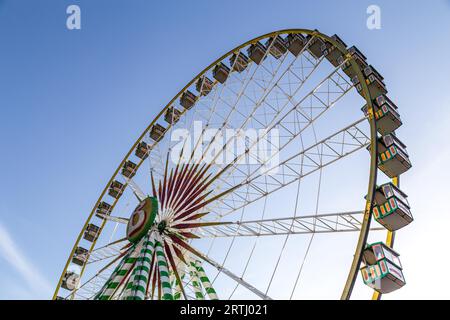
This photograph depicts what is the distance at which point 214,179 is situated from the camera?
14031 millimetres

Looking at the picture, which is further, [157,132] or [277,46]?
[157,132]

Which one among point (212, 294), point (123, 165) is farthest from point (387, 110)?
point (123, 165)

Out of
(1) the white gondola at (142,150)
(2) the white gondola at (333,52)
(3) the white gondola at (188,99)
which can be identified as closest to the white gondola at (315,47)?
(2) the white gondola at (333,52)

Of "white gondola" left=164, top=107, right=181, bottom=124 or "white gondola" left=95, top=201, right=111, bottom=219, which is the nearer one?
"white gondola" left=164, top=107, right=181, bottom=124

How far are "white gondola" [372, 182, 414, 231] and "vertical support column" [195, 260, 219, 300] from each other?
16.7 ft

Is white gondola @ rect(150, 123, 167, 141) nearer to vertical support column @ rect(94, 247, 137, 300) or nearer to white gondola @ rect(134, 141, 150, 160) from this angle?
white gondola @ rect(134, 141, 150, 160)

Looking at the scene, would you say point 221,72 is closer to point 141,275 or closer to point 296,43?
point 296,43

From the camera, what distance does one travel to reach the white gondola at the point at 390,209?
31.8ft

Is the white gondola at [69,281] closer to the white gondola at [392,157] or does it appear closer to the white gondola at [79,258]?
the white gondola at [79,258]

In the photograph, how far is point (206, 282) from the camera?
12.4 m

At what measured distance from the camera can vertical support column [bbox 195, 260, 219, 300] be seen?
39.7 feet

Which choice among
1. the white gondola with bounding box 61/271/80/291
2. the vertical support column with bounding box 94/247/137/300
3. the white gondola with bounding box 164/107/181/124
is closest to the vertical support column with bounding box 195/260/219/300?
the vertical support column with bounding box 94/247/137/300

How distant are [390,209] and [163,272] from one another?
613 cm

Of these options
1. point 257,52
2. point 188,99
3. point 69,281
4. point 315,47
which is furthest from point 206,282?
point 257,52
